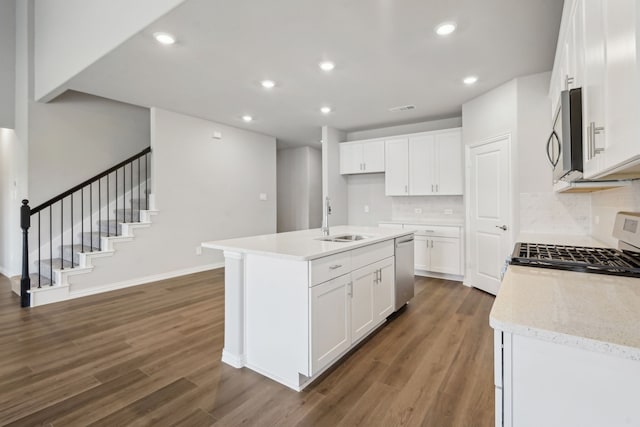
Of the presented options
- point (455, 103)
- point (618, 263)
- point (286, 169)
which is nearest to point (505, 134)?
point (455, 103)

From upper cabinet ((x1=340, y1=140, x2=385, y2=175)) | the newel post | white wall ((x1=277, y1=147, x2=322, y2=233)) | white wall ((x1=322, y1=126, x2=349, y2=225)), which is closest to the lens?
the newel post

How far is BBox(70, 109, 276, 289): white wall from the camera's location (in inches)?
176

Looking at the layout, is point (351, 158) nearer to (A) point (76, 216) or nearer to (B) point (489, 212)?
(B) point (489, 212)

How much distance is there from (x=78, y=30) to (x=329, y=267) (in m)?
3.70

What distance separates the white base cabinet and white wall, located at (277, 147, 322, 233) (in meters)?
6.92

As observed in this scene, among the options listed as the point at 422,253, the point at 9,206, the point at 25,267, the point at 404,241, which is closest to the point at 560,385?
the point at 404,241

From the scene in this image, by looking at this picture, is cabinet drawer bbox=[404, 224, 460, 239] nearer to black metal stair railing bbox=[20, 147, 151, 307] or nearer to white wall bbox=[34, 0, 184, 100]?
white wall bbox=[34, 0, 184, 100]

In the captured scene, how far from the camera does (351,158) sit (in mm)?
5777

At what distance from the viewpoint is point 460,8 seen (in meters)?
2.26

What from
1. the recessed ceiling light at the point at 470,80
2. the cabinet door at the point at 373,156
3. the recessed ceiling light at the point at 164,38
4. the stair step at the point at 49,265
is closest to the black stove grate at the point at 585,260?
the recessed ceiling light at the point at 470,80

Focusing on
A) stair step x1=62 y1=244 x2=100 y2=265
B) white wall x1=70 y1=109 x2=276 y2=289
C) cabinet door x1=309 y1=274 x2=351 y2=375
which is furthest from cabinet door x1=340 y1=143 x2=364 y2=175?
stair step x1=62 y1=244 x2=100 y2=265

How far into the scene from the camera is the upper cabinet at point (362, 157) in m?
5.46

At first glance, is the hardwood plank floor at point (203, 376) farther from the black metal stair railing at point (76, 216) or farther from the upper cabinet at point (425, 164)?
the upper cabinet at point (425, 164)

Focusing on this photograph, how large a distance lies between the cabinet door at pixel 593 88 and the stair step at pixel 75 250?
16.4ft
